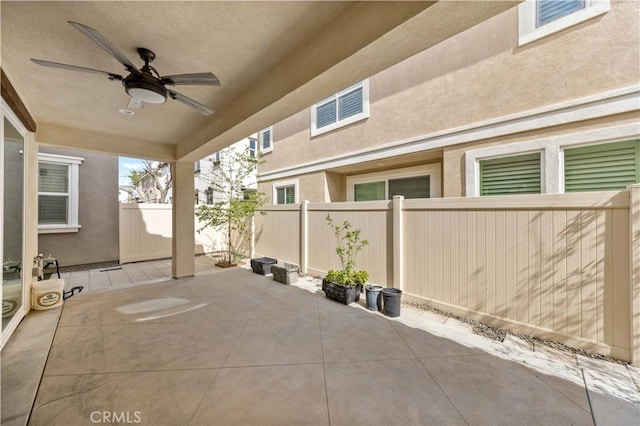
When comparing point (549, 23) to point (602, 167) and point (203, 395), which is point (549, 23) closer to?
point (602, 167)

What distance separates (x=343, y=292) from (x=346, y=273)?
0.36 meters

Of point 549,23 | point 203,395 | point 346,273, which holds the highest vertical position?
point 549,23

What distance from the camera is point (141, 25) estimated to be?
2.09 metres

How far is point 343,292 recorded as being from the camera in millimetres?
4156

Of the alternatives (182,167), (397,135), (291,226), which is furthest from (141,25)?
(291,226)

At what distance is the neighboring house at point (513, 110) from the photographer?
10.2ft

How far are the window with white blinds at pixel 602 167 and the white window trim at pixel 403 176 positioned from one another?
191 centimetres

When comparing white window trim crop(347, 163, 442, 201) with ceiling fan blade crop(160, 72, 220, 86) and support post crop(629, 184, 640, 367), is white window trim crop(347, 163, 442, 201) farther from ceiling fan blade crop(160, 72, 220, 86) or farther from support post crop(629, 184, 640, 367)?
ceiling fan blade crop(160, 72, 220, 86)

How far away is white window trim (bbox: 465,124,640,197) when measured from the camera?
3091 mm

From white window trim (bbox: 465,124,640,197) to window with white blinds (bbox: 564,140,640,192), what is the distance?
80 millimetres

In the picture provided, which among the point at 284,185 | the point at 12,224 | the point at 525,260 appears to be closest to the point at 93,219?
the point at 12,224

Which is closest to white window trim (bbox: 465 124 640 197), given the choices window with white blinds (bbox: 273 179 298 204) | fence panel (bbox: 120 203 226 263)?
window with white blinds (bbox: 273 179 298 204)

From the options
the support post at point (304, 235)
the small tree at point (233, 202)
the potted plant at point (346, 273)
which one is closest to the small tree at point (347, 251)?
the potted plant at point (346, 273)

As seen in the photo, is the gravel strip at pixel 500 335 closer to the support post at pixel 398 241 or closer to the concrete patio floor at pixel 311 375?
the concrete patio floor at pixel 311 375
